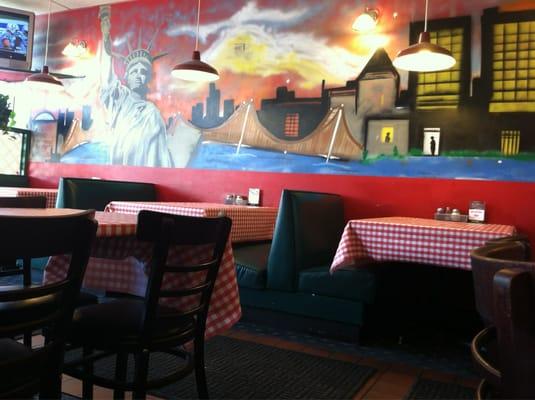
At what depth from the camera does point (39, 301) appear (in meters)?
1.21

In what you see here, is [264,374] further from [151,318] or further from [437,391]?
[151,318]

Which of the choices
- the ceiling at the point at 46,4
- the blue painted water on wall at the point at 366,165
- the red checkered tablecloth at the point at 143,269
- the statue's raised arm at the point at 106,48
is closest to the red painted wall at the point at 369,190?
the blue painted water on wall at the point at 366,165

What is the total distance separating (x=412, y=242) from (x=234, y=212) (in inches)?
63.6

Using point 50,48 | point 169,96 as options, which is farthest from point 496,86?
point 50,48

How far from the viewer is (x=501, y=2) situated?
3.88 m

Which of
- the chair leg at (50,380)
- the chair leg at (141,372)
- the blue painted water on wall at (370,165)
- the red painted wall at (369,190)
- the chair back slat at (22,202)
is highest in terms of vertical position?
the blue painted water on wall at (370,165)

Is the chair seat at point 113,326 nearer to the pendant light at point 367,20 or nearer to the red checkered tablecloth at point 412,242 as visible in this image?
the red checkered tablecloth at point 412,242

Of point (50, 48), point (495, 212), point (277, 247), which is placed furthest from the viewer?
point (50, 48)

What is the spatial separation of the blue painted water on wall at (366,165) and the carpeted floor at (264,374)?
200 centimetres

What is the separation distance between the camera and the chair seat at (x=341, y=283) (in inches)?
120

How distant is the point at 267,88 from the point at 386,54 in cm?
125

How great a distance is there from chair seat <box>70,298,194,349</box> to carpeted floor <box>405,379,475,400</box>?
→ 1271 mm

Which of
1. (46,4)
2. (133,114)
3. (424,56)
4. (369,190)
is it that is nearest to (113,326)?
(424,56)

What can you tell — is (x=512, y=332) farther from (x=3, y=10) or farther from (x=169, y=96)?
(x=3, y=10)
